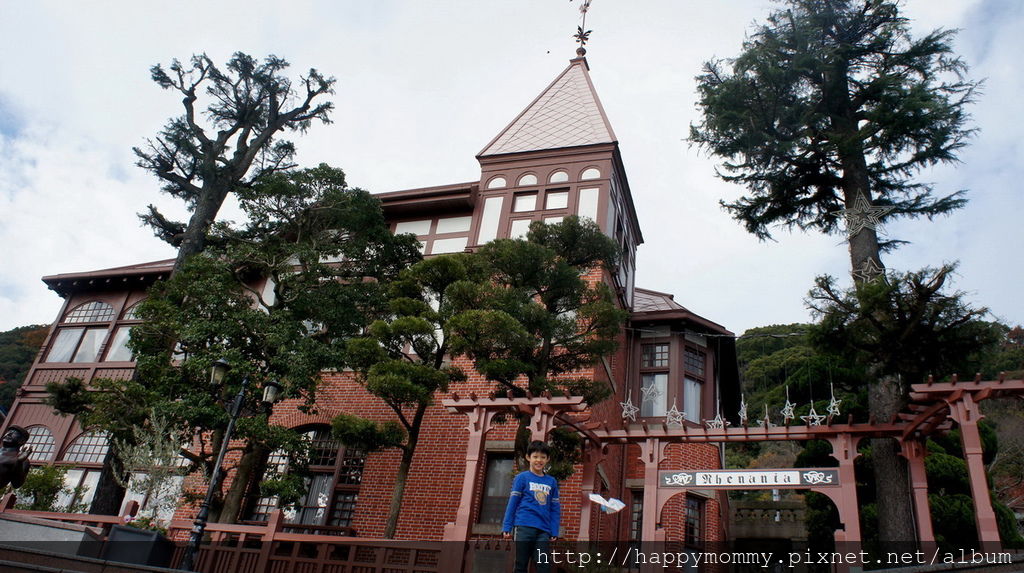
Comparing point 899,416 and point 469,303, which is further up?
point 469,303

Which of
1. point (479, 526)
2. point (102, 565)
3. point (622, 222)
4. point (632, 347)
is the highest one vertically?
point (622, 222)

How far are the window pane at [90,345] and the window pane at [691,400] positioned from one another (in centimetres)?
1566

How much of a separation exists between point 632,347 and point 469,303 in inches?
236

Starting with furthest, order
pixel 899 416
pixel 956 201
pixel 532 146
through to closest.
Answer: pixel 532 146 < pixel 956 201 < pixel 899 416

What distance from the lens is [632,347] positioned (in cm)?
1603

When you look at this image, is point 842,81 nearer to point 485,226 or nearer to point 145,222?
point 485,226

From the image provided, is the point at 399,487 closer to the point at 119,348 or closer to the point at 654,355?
the point at 654,355

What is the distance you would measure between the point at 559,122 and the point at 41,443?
1598 centimetres

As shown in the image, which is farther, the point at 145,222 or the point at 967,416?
the point at 145,222

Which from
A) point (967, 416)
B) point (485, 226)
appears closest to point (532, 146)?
point (485, 226)

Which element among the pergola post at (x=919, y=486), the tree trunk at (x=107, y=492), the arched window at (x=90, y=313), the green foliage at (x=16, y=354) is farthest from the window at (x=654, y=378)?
the green foliage at (x=16, y=354)

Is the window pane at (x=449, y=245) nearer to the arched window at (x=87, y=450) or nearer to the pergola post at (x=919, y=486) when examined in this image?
the arched window at (x=87, y=450)

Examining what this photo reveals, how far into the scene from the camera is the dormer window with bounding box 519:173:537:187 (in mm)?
17219

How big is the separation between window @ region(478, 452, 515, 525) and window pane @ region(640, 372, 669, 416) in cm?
383
